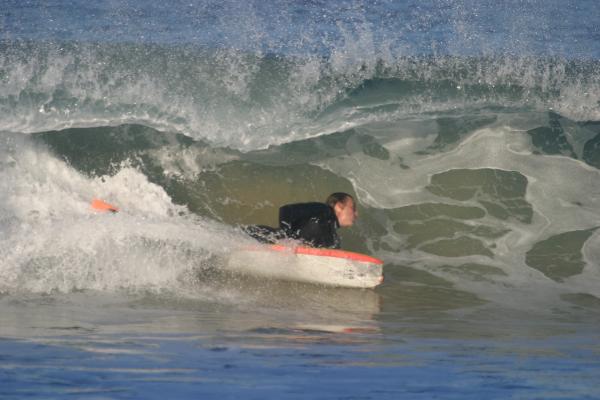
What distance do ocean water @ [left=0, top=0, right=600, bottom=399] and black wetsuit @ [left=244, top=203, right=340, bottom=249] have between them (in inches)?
10.9

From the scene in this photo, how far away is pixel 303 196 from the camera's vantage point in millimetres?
10219

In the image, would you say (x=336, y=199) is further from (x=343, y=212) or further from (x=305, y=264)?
(x=305, y=264)

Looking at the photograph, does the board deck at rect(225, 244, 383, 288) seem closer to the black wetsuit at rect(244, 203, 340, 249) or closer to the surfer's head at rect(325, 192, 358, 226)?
the black wetsuit at rect(244, 203, 340, 249)

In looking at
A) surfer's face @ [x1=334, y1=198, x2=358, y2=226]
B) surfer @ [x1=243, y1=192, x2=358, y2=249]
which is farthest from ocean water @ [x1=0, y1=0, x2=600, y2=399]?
surfer's face @ [x1=334, y1=198, x2=358, y2=226]

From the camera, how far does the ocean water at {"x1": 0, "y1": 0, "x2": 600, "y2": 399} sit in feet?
18.4

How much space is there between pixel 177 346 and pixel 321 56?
256 inches

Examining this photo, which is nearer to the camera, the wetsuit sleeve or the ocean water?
the ocean water

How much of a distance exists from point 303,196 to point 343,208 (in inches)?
73.0

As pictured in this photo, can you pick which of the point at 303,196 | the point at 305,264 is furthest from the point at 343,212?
the point at 303,196

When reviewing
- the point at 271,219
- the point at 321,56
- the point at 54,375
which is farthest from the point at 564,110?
the point at 54,375

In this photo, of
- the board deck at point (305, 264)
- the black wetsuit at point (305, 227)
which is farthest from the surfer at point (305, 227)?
the board deck at point (305, 264)

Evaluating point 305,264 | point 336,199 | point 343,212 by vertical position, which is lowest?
point 305,264

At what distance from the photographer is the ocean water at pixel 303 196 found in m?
5.62

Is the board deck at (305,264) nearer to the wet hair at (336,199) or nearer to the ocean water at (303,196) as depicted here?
the ocean water at (303,196)
